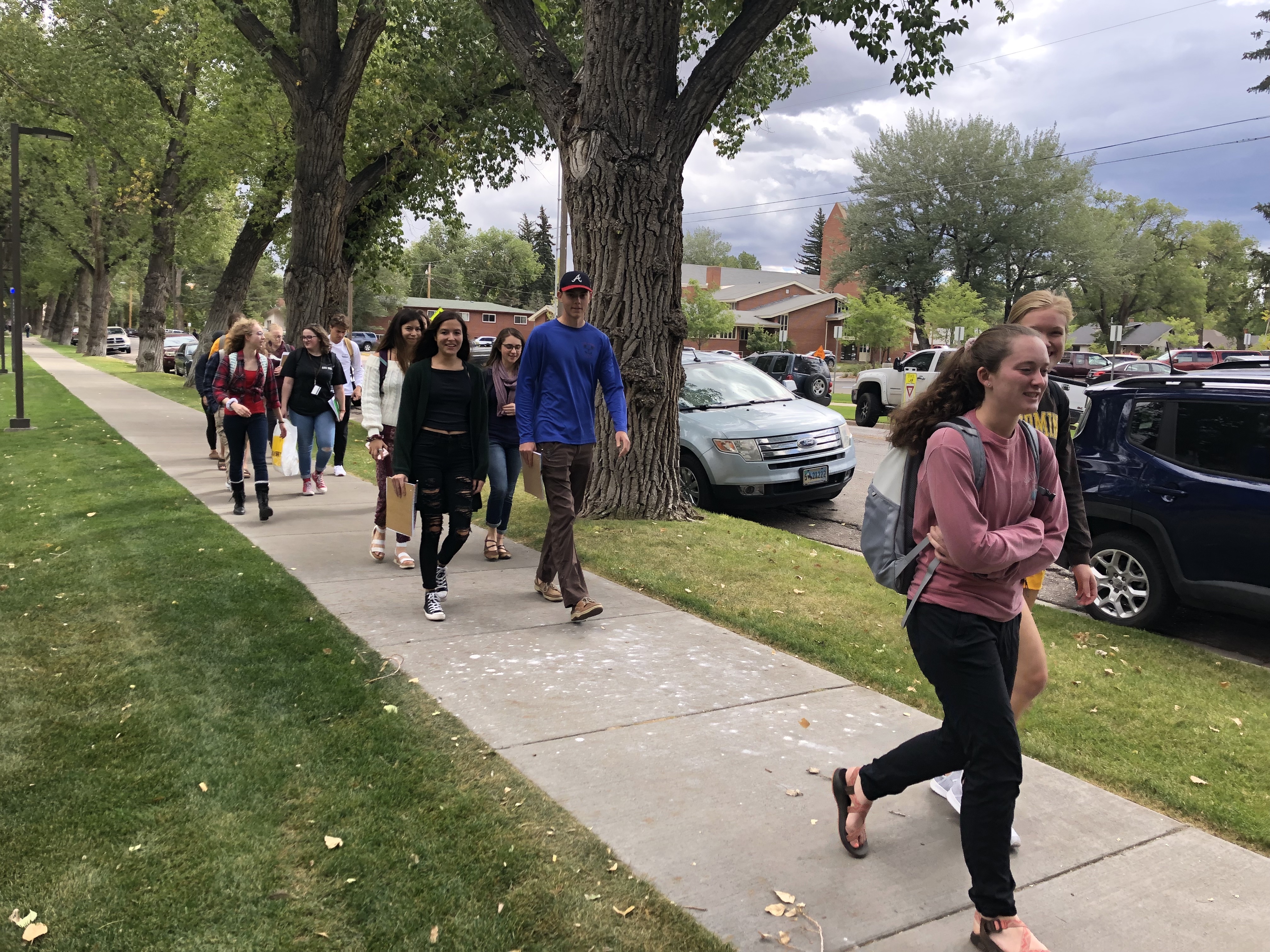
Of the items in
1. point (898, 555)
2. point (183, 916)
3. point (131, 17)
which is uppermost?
point (131, 17)

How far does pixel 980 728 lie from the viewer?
258 centimetres

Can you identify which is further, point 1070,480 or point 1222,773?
point 1222,773

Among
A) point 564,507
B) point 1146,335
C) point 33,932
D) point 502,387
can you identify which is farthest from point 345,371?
point 1146,335

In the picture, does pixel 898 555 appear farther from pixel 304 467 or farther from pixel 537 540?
pixel 304 467

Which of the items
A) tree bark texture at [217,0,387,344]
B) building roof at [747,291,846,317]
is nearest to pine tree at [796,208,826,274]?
building roof at [747,291,846,317]

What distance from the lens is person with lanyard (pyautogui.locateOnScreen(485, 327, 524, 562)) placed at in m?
7.30

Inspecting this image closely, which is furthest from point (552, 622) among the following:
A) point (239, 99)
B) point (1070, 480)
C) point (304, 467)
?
point (239, 99)

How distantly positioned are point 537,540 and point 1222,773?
5.34 meters

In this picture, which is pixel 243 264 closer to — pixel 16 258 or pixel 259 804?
pixel 16 258

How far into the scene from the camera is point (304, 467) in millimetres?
10117

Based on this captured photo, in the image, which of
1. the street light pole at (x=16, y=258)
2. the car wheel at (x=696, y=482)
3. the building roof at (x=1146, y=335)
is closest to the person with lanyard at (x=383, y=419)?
the car wheel at (x=696, y=482)

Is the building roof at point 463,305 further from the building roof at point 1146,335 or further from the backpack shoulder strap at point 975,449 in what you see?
the backpack shoulder strap at point 975,449

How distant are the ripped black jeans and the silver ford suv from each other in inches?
148

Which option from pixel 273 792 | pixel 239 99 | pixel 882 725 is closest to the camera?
pixel 273 792
